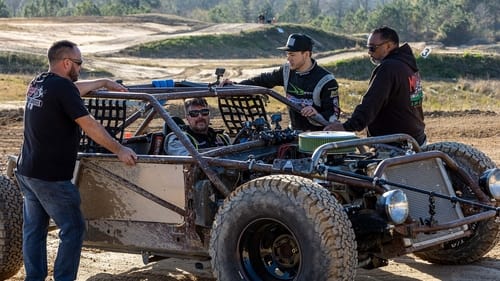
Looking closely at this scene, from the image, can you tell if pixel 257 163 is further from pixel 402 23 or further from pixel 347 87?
pixel 402 23

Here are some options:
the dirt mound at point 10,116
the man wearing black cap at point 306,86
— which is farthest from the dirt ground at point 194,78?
the man wearing black cap at point 306,86

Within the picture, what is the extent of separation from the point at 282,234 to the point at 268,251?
0.15 m

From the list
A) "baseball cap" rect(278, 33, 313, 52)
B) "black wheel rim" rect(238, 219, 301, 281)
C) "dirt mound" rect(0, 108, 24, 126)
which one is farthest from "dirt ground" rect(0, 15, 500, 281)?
"baseball cap" rect(278, 33, 313, 52)

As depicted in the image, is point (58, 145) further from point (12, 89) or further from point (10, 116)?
point (12, 89)

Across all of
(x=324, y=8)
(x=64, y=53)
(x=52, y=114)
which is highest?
(x=64, y=53)

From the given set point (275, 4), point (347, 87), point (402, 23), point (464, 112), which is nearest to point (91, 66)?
point (347, 87)

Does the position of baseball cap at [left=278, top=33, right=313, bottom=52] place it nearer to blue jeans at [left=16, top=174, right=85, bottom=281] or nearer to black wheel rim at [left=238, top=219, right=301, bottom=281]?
black wheel rim at [left=238, top=219, right=301, bottom=281]

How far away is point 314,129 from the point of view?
8.02 metres

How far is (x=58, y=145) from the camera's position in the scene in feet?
19.7

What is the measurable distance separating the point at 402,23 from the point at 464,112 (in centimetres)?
7681

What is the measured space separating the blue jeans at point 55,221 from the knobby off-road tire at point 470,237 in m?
2.64

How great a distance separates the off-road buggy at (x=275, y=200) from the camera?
570 centimetres

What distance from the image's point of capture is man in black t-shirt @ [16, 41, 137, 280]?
234 inches

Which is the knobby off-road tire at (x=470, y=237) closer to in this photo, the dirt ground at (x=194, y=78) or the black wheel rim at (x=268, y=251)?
the dirt ground at (x=194, y=78)
